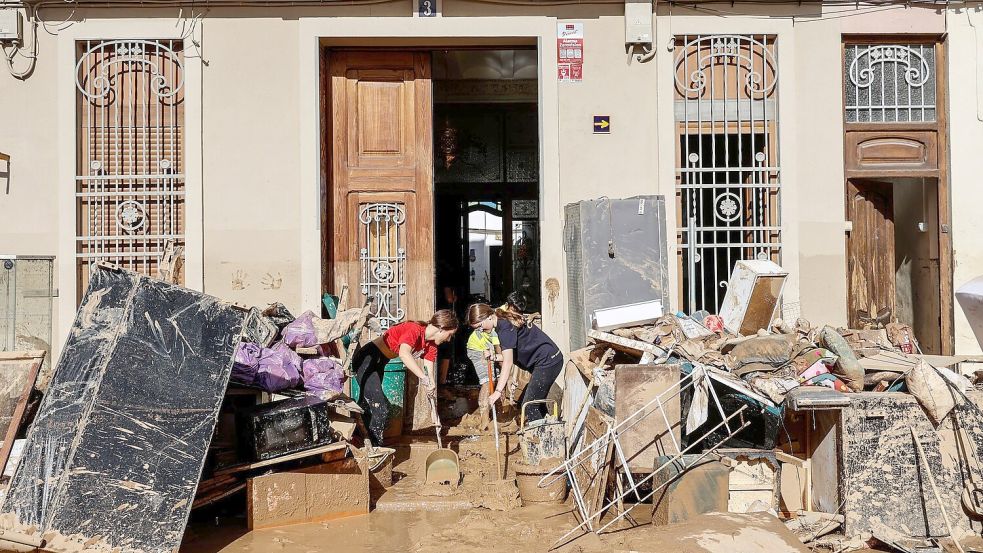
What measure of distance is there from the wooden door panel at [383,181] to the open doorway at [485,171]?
10.5 ft

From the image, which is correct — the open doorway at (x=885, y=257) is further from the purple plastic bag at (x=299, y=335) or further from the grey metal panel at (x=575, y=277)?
the purple plastic bag at (x=299, y=335)

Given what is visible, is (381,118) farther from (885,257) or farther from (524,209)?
(885,257)

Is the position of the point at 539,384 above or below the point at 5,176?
below

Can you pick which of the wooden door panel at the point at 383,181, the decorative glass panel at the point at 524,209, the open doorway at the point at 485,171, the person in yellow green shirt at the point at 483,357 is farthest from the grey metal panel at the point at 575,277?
the decorative glass panel at the point at 524,209

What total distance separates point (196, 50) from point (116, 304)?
132 inches

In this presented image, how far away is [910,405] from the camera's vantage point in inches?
213

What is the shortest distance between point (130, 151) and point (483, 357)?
13.1 feet

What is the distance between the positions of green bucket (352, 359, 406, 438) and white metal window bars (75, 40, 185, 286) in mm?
2365

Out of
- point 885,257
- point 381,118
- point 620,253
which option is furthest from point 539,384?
point 885,257

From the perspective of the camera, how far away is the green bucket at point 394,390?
764 centimetres

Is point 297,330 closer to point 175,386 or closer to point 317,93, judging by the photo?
point 175,386

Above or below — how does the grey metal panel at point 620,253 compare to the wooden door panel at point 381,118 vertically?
below

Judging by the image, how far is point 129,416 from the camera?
4.97m

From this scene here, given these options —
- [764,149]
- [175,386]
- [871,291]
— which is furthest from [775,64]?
[175,386]
